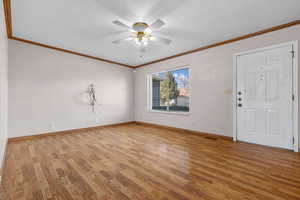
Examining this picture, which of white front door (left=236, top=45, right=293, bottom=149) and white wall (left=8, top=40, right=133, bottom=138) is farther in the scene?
white wall (left=8, top=40, right=133, bottom=138)

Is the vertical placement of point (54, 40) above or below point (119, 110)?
above

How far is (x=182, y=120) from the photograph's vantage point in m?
4.33

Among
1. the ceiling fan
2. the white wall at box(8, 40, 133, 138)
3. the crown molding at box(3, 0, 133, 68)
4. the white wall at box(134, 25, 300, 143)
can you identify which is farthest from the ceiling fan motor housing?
the white wall at box(8, 40, 133, 138)

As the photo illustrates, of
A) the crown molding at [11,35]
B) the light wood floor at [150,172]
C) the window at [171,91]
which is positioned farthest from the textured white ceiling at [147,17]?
the light wood floor at [150,172]

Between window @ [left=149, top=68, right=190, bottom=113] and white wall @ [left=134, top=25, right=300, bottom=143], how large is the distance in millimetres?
363

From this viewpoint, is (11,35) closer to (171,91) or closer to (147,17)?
(147,17)

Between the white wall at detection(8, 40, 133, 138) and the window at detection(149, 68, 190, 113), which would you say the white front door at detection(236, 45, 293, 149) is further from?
the white wall at detection(8, 40, 133, 138)

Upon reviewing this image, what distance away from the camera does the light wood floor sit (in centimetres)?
144

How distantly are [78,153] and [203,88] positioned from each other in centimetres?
345

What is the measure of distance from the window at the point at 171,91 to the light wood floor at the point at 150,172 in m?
2.02

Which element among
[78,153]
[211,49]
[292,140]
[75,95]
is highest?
[211,49]

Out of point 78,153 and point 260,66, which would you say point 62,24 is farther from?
point 260,66

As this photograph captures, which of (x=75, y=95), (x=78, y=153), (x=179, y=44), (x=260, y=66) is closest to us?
(x=78, y=153)

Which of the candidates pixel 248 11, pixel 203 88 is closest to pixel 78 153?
pixel 203 88
